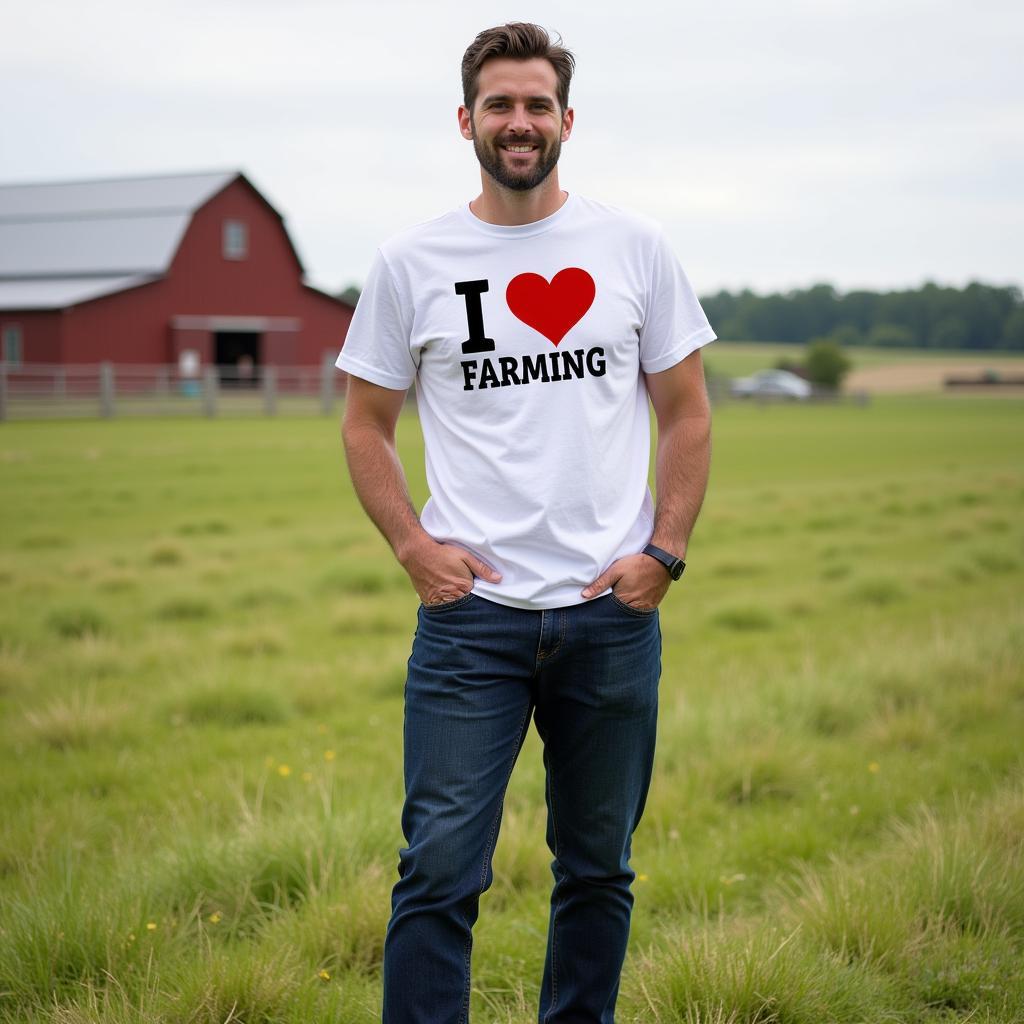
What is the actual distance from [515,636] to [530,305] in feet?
2.26

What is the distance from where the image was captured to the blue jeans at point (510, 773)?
8.87ft

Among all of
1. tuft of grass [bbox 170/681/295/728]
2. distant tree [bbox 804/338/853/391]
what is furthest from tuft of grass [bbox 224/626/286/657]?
distant tree [bbox 804/338/853/391]

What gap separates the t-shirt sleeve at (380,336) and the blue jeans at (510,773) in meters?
0.53

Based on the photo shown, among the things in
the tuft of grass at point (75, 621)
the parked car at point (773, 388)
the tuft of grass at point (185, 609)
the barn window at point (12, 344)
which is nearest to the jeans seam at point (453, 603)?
the tuft of grass at point (75, 621)

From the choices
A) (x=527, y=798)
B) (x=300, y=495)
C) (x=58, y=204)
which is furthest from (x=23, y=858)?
(x=58, y=204)

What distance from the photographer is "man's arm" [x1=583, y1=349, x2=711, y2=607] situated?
115 inches

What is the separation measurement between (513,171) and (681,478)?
765 millimetres

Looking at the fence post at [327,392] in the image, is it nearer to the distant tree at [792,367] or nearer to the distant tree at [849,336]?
the distant tree at [792,367]

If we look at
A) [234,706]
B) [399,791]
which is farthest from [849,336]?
[399,791]

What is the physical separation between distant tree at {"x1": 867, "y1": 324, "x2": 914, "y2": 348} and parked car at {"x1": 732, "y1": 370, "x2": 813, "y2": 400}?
50140mm

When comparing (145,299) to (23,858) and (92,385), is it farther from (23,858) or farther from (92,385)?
(23,858)

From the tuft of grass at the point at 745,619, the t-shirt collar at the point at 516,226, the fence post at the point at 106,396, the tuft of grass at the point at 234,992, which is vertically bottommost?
the tuft of grass at the point at 745,619

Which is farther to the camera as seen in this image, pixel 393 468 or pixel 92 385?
pixel 92 385

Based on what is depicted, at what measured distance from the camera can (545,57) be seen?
9.39 ft
